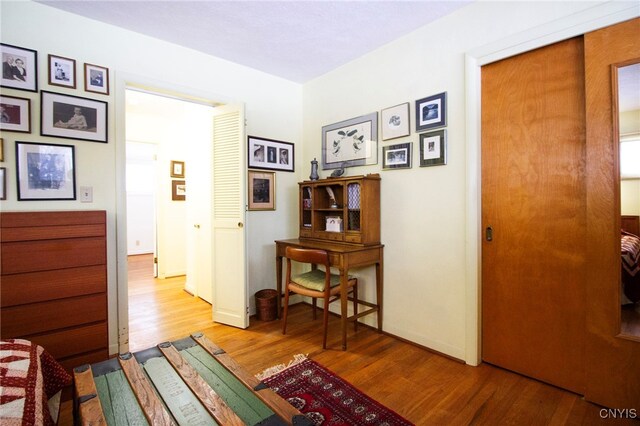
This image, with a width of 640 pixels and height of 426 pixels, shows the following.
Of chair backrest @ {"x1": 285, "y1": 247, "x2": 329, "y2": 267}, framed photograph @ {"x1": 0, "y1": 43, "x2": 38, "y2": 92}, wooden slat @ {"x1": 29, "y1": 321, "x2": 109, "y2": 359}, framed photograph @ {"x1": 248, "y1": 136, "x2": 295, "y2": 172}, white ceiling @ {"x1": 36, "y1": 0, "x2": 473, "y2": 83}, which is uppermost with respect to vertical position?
white ceiling @ {"x1": 36, "y1": 0, "x2": 473, "y2": 83}

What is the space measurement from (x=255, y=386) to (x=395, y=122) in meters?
2.32

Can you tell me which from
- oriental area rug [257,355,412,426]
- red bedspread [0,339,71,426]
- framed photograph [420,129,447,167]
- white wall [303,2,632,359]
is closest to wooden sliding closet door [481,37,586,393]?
white wall [303,2,632,359]

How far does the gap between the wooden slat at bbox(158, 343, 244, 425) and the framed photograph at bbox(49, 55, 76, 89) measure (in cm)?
215

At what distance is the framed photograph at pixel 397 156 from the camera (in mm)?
2593

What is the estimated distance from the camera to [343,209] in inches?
111

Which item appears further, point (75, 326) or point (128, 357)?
point (75, 326)

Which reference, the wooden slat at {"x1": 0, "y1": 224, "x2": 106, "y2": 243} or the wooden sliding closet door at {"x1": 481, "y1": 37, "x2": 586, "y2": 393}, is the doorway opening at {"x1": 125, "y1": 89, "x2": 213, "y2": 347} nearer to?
the wooden slat at {"x1": 0, "y1": 224, "x2": 106, "y2": 243}

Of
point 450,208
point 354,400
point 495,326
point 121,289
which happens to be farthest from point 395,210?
point 121,289

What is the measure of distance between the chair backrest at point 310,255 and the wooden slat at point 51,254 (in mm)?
1449

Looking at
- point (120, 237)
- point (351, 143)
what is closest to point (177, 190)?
point (120, 237)

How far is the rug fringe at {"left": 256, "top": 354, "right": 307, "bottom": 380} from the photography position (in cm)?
209

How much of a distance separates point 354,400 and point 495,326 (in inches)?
46.9

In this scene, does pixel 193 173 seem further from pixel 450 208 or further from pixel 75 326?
pixel 450 208

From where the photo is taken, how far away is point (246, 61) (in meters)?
3.13
